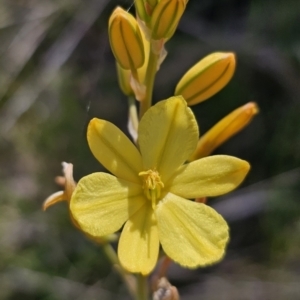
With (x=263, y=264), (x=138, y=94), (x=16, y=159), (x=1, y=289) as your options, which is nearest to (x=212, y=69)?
(x=138, y=94)

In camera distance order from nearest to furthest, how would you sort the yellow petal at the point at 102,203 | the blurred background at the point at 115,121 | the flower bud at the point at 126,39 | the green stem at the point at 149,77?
the yellow petal at the point at 102,203 → the flower bud at the point at 126,39 → the green stem at the point at 149,77 → the blurred background at the point at 115,121

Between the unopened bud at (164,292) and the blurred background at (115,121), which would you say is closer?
the unopened bud at (164,292)

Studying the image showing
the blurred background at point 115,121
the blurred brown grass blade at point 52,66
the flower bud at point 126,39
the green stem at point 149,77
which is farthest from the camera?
the blurred brown grass blade at point 52,66

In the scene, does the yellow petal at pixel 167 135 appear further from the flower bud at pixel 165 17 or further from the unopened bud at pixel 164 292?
the unopened bud at pixel 164 292

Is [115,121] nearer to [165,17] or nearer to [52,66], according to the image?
[52,66]

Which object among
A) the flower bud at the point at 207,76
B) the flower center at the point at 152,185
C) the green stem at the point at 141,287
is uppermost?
the flower bud at the point at 207,76

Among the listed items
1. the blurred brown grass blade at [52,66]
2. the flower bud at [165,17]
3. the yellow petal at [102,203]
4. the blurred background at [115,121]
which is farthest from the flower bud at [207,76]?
the blurred brown grass blade at [52,66]

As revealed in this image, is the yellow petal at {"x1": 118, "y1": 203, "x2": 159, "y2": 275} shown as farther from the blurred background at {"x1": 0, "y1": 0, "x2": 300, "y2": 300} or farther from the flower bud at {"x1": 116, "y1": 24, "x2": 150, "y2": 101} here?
the blurred background at {"x1": 0, "y1": 0, "x2": 300, "y2": 300}
